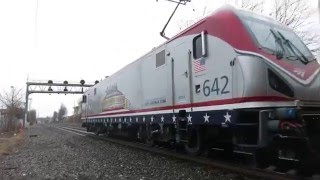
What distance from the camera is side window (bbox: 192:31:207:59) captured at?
1020 cm

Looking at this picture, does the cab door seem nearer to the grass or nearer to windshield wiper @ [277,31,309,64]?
windshield wiper @ [277,31,309,64]

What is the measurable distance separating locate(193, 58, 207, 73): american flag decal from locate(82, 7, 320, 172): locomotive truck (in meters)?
0.03

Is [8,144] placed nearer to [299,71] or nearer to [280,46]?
[280,46]

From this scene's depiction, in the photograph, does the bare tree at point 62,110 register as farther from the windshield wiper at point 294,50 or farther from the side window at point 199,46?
the windshield wiper at point 294,50

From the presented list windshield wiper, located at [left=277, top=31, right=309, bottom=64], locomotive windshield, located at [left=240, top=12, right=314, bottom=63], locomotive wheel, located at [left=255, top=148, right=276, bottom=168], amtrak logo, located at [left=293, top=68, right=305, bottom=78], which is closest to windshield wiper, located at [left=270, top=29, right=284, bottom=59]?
locomotive windshield, located at [left=240, top=12, right=314, bottom=63]

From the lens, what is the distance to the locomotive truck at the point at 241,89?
805 centimetres

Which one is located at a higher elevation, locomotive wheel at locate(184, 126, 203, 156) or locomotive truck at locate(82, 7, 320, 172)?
locomotive truck at locate(82, 7, 320, 172)

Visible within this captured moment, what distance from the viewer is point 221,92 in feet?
30.9

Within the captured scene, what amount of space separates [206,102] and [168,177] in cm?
216

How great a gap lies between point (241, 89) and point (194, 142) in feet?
10.8

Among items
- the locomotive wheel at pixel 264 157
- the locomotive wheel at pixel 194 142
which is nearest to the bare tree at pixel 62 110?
the locomotive wheel at pixel 194 142

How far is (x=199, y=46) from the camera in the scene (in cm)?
1063

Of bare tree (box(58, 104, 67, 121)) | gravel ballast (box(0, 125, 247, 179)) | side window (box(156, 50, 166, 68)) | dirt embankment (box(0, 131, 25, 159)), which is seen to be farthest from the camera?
bare tree (box(58, 104, 67, 121))

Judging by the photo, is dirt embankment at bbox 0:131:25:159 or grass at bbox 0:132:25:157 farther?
grass at bbox 0:132:25:157
